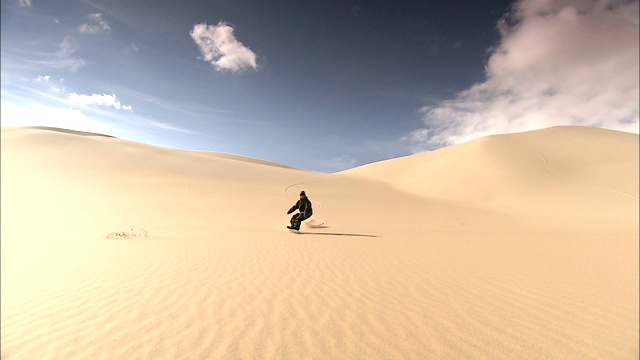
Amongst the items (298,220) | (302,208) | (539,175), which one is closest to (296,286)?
(302,208)

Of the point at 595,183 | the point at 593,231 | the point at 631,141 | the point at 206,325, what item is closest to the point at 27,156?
the point at 206,325

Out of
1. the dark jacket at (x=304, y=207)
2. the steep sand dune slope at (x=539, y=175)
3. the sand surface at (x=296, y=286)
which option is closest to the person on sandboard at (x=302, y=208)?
the dark jacket at (x=304, y=207)

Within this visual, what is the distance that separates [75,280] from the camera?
508cm

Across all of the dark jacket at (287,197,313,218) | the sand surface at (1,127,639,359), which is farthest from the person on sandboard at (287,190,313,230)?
the sand surface at (1,127,639,359)

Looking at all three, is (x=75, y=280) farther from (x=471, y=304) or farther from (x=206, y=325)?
(x=471, y=304)

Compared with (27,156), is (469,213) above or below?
below

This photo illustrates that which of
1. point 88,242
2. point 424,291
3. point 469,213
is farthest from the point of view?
point 469,213

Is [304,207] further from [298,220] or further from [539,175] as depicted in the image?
[539,175]

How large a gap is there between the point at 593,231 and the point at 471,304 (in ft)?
46.7

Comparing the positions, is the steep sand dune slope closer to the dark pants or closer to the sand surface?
the sand surface

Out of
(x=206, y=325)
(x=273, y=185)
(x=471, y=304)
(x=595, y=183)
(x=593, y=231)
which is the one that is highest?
(x=595, y=183)

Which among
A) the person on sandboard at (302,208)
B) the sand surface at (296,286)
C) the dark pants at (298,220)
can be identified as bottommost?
the sand surface at (296,286)

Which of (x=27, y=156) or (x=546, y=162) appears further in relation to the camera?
(x=546, y=162)

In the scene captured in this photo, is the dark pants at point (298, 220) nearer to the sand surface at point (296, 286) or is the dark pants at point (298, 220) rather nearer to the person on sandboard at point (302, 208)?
the person on sandboard at point (302, 208)
